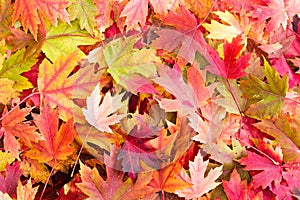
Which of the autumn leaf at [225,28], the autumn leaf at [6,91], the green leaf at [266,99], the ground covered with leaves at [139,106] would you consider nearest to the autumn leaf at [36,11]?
the ground covered with leaves at [139,106]

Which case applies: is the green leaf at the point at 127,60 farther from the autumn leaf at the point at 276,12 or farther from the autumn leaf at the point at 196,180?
the autumn leaf at the point at 276,12

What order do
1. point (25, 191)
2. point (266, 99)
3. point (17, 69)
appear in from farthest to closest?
point (266, 99) < point (17, 69) < point (25, 191)

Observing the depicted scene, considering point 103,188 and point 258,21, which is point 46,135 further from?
point 258,21

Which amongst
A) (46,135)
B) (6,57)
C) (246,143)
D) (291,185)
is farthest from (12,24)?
(291,185)

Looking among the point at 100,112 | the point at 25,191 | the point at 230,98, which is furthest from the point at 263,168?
the point at 25,191

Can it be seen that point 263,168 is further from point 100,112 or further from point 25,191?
point 25,191

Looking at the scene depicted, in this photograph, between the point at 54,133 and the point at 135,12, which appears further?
the point at 135,12
